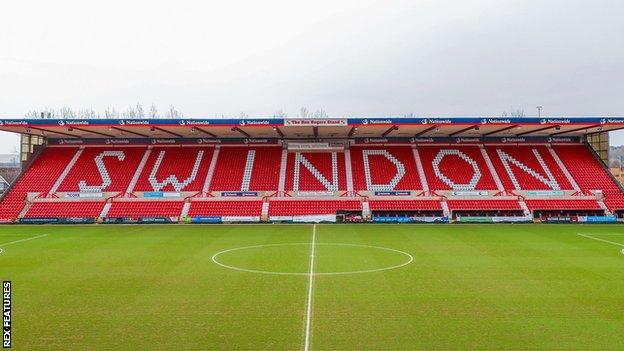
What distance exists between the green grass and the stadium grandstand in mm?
14311

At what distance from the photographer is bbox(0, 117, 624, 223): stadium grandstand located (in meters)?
41.3

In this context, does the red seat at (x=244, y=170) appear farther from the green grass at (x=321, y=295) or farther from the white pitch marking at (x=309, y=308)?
the white pitch marking at (x=309, y=308)

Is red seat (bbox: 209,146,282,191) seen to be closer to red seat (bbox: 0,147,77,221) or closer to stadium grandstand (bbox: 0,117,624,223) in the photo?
stadium grandstand (bbox: 0,117,624,223)

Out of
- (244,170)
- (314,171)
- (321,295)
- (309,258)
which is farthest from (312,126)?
(321,295)

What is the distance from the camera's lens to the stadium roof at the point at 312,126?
40.8 metres

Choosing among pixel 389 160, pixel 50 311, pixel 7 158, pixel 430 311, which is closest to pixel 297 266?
pixel 430 311

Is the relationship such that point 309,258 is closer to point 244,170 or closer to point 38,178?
point 244,170

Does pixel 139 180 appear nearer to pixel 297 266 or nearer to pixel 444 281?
pixel 297 266

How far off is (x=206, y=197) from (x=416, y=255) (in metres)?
26.1

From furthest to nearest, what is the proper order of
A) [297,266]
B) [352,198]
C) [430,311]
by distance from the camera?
[352,198] < [297,266] < [430,311]

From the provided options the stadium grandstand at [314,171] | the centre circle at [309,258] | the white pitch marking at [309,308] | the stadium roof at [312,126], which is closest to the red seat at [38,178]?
the stadium grandstand at [314,171]

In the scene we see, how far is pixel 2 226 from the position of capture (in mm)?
38438

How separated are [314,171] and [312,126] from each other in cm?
694

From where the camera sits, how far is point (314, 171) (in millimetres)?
47094
